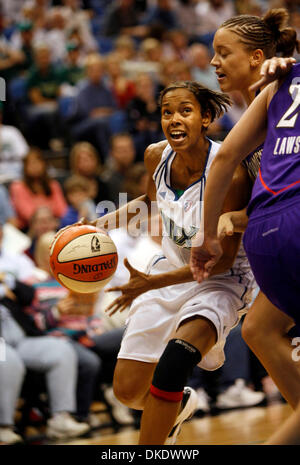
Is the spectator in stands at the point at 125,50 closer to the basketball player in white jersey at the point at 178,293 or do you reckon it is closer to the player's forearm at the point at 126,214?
the player's forearm at the point at 126,214

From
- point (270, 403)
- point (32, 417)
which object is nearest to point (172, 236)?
point (32, 417)

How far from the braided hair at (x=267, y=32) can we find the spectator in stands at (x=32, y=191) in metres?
4.40

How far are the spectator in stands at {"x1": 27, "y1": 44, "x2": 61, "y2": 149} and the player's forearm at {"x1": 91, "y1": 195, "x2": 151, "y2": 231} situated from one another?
5400mm

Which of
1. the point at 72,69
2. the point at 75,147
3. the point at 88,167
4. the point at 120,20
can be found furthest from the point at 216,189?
the point at 120,20

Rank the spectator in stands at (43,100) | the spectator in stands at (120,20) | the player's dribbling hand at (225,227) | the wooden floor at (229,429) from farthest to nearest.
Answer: the spectator in stands at (120,20)
the spectator in stands at (43,100)
the wooden floor at (229,429)
the player's dribbling hand at (225,227)

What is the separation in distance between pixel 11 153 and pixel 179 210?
16.8ft

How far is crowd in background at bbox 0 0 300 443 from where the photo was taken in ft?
18.7

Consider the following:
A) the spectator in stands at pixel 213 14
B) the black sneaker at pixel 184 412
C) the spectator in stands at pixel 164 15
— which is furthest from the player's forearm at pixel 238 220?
the spectator in stands at pixel 164 15

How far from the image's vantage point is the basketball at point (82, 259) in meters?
3.70

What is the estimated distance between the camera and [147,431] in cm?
345

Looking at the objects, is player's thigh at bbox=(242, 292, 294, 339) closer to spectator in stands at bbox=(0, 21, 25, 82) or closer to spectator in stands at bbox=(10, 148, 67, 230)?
spectator in stands at bbox=(10, 148, 67, 230)

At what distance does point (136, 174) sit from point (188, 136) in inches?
141

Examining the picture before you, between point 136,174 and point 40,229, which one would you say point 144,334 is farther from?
point 136,174

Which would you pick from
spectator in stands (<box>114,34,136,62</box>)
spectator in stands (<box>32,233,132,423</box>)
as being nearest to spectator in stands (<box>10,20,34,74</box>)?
spectator in stands (<box>114,34,136,62</box>)
